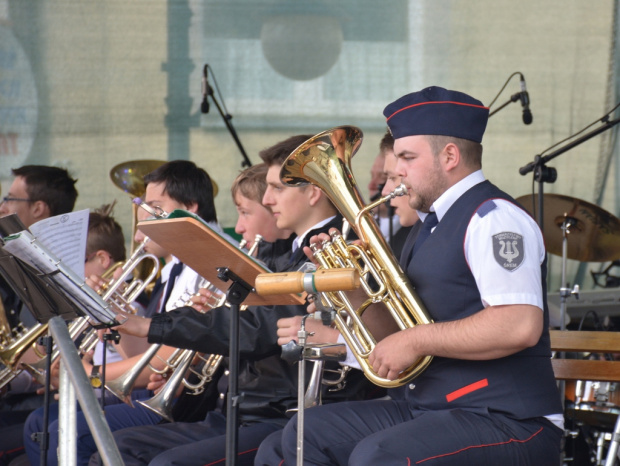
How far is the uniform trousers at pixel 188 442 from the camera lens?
3.46 meters

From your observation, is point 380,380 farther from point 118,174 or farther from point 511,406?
point 118,174

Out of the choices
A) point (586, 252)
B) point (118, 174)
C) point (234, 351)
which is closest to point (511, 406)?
point (234, 351)

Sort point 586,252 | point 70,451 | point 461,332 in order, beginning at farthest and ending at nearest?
point 586,252
point 461,332
point 70,451

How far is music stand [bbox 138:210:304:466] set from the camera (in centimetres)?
277

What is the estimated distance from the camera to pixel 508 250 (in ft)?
8.84

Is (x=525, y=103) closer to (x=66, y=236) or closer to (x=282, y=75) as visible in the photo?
(x=282, y=75)

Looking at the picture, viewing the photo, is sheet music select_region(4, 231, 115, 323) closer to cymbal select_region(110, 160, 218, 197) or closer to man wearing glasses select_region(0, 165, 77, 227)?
man wearing glasses select_region(0, 165, 77, 227)

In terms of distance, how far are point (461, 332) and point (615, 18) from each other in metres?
4.45

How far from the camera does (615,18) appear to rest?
6.38 metres

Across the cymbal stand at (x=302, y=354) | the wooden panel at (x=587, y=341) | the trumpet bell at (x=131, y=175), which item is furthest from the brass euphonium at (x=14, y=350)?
the wooden panel at (x=587, y=341)

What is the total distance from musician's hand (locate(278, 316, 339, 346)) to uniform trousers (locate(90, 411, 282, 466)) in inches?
22.7

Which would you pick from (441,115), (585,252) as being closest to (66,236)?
(441,115)

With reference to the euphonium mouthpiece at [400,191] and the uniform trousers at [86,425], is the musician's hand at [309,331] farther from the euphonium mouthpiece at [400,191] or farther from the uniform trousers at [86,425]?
the uniform trousers at [86,425]

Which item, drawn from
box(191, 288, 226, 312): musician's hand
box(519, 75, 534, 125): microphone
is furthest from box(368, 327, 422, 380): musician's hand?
box(519, 75, 534, 125): microphone
